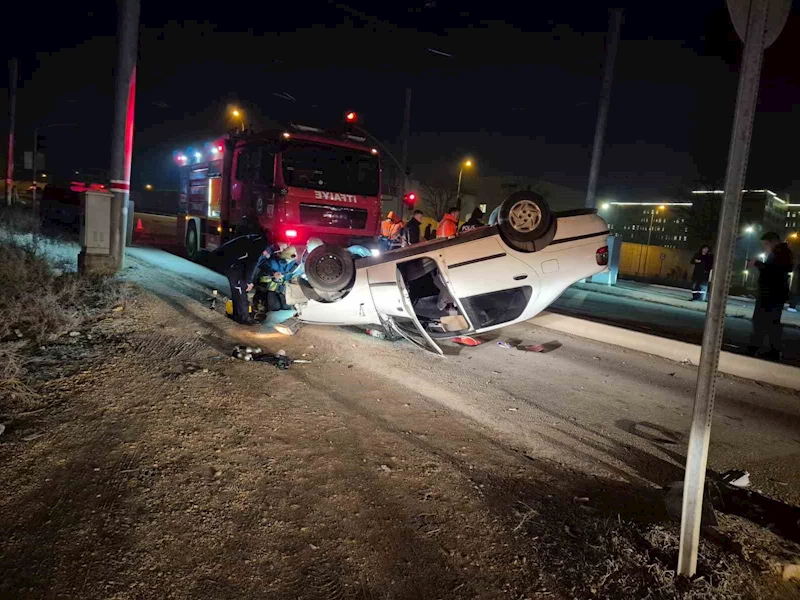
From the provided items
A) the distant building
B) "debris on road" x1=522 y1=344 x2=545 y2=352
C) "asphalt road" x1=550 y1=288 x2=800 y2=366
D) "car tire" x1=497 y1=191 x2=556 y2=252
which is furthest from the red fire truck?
the distant building

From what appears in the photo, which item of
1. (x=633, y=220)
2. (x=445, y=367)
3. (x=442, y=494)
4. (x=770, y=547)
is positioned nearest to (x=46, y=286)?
(x=445, y=367)

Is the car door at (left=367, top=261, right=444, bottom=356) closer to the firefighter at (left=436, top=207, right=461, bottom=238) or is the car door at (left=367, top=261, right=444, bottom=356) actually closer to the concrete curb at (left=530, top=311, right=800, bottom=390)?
the concrete curb at (left=530, top=311, right=800, bottom=390)

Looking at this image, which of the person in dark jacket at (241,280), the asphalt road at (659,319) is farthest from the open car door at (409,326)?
the asphalt road at (659,319)

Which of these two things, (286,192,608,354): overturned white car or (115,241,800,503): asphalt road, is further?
(286,192,608,354): overturned white car

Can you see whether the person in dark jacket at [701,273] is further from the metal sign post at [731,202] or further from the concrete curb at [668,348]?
the metal sign post at [731,202]

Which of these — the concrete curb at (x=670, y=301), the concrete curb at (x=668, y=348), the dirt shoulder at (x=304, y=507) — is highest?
the concrete curb at (x=670, y=301)

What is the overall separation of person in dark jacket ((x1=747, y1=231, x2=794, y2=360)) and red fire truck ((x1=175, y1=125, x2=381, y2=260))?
6.96m

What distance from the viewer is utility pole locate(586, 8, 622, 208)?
13555mm

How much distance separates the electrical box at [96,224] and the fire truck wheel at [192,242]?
428cm

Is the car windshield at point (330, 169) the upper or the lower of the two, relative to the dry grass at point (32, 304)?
upper

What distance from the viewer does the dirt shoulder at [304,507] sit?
8.52 ft

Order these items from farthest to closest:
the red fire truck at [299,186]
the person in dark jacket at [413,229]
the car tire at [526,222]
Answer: the person in dark jacket at [413,229]
the red fire truck at [299,186]
the car tire at [526,222]

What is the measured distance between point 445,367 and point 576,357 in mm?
2050

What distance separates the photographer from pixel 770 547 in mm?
3016
